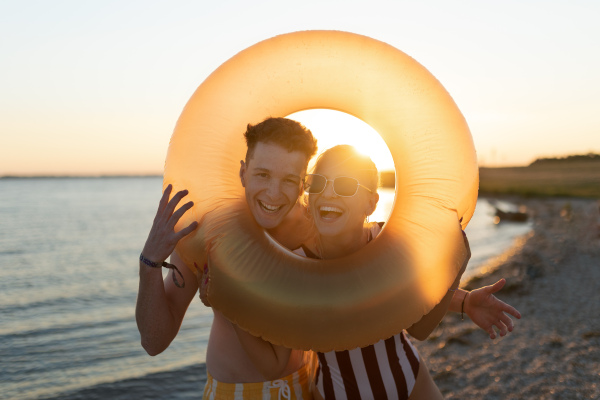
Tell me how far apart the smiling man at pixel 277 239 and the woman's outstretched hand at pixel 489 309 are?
805mm

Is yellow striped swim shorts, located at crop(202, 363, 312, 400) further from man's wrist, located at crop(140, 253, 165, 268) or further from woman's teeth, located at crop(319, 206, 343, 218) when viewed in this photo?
woman's teeth, located at crop(319, 206, 343, 218)

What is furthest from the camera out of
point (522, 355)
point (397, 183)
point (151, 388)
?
point (151, 388)

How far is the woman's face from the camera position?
1.78 meters

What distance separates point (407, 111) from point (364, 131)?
0.85 feet

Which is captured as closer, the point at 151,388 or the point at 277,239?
the point at 277,239

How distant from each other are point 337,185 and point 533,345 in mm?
4920

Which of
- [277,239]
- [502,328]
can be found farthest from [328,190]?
[502,328]

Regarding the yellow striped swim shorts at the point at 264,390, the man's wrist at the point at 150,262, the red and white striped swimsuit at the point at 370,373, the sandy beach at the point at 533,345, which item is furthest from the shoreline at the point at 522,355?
the man's wrist at the point at 150,262

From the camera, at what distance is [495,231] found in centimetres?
2062

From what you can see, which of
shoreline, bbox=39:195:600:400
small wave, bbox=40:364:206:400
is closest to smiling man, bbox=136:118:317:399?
shoreline, bbox=39:195:600:400

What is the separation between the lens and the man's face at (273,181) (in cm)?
174

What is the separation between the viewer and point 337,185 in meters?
1.78

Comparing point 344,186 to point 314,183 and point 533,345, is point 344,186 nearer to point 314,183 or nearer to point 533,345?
point 314,183

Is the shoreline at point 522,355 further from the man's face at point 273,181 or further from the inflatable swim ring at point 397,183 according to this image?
the man's face at point 273,181
